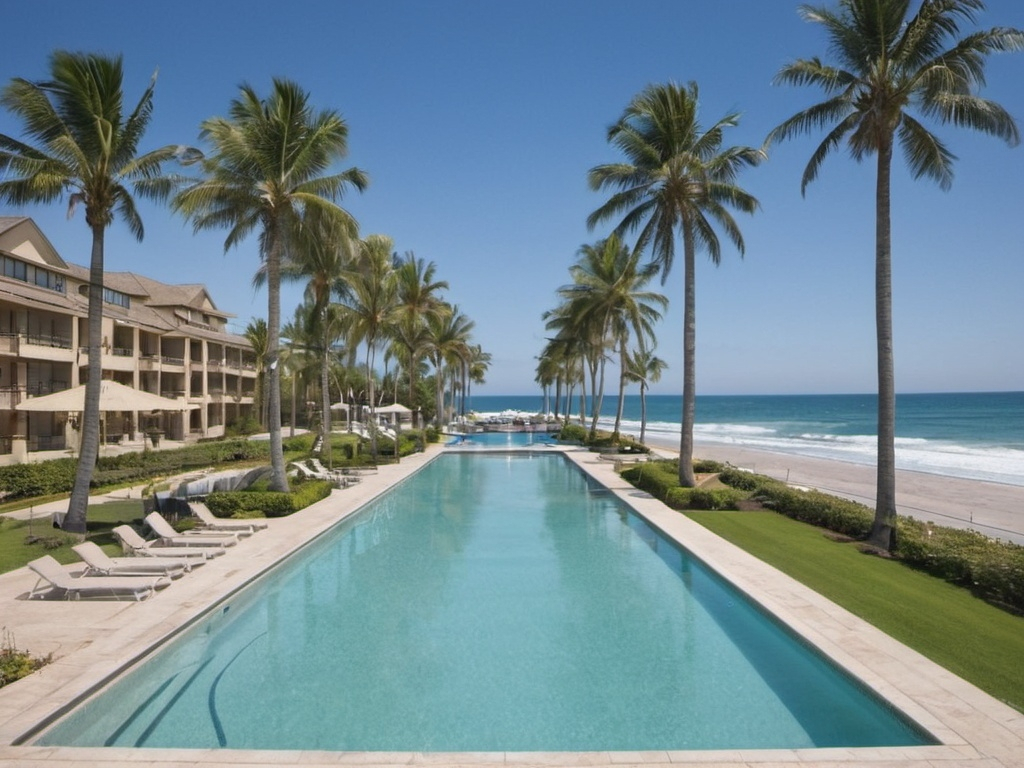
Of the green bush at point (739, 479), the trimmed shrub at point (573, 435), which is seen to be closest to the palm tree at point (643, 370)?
the trimmed shrub at point (573, 435)

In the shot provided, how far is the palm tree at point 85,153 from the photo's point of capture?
12461 millimetres

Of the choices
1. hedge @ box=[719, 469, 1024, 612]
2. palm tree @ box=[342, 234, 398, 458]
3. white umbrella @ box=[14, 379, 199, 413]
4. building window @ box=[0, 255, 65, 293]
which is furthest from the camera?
palm tree @ box=[342, 234, 398, 458]

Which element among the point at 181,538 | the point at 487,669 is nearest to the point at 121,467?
the point at 181,538

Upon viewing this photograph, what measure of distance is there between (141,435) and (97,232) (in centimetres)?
2558

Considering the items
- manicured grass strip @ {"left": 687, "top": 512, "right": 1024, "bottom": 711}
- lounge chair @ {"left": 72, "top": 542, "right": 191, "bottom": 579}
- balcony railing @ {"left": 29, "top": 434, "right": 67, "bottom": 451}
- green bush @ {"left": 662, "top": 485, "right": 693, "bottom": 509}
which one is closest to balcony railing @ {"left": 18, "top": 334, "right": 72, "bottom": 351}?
balcony railing @ {"left": 29, "top": 434, "right": 67, "bottom": 451}

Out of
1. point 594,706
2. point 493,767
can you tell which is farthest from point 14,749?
point 594,706

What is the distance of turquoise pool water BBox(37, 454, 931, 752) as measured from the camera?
21.2 feet

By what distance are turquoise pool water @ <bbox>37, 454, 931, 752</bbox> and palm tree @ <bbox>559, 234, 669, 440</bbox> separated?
2242cm

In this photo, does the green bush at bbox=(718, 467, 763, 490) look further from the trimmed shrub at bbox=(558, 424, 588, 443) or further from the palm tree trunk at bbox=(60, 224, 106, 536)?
the trimmed shrub at bbox=(558, 424, 588, 443)

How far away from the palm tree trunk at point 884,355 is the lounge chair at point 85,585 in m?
12.3

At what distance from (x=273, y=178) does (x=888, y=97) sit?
43.5 ft

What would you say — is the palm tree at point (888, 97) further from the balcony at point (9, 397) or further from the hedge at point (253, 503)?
the balcony at point (9, 397)

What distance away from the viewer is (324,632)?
9445 millimetres

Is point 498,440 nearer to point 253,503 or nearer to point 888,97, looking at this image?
point 253,503
